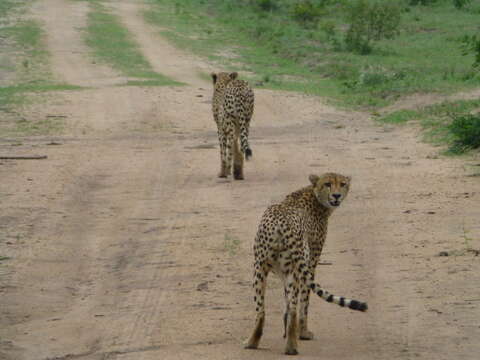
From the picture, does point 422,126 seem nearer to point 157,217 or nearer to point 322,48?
point 157,217

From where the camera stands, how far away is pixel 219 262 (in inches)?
452

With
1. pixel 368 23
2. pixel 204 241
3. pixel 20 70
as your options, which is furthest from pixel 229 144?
pixel 368 23

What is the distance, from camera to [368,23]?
3362 cm

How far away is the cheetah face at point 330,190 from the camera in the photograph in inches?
366

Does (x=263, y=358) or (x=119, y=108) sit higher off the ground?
(x=263, y=358)

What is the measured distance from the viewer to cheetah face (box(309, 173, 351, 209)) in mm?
9297

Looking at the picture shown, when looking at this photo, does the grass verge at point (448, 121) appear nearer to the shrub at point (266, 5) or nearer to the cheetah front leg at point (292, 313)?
the cheetah front leg at point (292, 313)

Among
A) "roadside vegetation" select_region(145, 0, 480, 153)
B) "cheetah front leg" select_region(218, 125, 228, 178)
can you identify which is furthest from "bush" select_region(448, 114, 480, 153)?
"cheetah front leg" select_region(218, 125, 228, 178)

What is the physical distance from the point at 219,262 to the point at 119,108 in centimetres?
1210

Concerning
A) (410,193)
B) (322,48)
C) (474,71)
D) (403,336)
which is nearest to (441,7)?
(322,48)

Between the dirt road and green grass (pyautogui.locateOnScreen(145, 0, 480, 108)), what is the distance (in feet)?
15.1

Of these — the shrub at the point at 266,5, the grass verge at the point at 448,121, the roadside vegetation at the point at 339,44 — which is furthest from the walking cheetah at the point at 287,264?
the shrub at the point at 266,5

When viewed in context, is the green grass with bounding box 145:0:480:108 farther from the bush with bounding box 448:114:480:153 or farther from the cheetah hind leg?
the cheetah hind leg

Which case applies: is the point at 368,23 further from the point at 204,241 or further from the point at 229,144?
the point at 204,241
